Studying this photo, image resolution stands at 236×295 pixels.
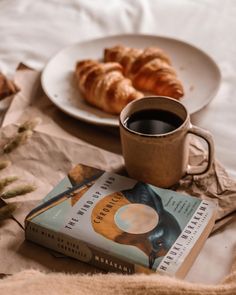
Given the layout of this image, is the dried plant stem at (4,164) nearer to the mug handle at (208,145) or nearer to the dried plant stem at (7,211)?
the dried plant stem at (7,211)

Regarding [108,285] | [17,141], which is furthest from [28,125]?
[108,285]

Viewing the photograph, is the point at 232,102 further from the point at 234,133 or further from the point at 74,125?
the point at 74,125

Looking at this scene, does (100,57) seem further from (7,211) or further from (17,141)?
(7,211)

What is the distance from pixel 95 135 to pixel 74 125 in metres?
0.05

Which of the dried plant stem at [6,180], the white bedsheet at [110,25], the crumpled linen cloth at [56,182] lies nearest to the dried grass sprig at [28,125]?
the crumpled linen cloth at [56,182]

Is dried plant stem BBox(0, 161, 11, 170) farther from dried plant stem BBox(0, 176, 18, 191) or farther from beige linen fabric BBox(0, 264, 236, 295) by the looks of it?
beige linen fabric BBox(0, 264, 236, 295)

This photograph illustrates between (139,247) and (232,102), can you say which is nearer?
(139,247)

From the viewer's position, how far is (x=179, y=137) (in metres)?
0.70

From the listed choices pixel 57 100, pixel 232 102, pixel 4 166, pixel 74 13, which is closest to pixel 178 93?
pixel 232 102

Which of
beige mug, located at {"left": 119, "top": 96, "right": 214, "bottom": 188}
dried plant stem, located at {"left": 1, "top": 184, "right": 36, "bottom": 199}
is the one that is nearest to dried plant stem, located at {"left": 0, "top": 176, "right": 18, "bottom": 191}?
dried plant stem, located at {"left": 1, "top": 184, "right": 36, "bottom": 199}

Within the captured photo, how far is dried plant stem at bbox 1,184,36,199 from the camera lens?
724mm

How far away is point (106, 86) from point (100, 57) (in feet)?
0.56

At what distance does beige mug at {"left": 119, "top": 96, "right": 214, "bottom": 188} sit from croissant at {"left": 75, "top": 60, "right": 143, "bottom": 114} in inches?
5.5

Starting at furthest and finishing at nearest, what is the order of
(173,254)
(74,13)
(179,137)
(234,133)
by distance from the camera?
(74,13) → (234,133) → (179,137) → (173,254)
